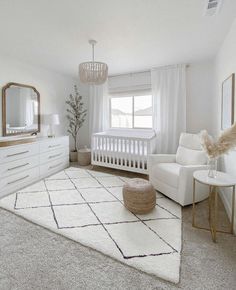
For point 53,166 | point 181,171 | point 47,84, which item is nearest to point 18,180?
point 53,166

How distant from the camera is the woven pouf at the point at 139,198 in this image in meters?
2.17

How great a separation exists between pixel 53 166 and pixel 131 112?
7.54 ft

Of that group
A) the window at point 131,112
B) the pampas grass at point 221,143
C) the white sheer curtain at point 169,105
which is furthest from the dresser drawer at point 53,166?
the pampas grass at point 221,143

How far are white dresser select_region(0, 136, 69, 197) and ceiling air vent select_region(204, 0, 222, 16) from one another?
9.98 feet

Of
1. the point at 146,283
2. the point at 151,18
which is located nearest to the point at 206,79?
the point at 151,18

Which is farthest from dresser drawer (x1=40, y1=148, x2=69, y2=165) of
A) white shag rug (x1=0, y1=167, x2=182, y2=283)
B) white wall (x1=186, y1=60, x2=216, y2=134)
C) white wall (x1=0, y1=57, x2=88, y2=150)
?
white wall (x1=186, y1=60, x2=216, y2=134)

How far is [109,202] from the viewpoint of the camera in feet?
8.25

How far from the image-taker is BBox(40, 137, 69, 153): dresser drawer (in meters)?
3.44

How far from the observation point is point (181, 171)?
2.30m

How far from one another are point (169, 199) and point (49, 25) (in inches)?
107

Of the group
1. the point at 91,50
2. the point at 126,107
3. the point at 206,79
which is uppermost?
the point at 91,50

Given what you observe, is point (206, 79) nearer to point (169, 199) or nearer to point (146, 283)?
point (169, 199)

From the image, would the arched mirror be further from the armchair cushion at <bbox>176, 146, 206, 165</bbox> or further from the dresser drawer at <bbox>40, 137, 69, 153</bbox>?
the armchair cushion at <bbox>176, 146, 206, 165</bbox>

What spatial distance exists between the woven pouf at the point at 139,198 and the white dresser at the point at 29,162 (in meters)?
1.82
